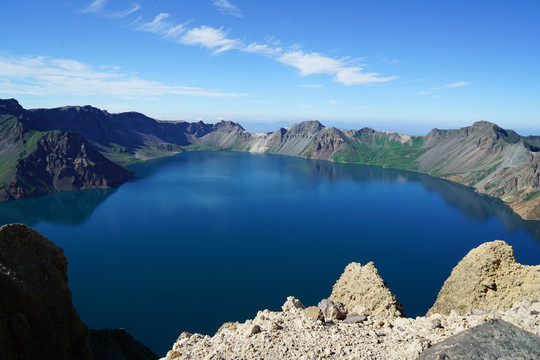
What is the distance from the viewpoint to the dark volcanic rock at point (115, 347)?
28797 mm

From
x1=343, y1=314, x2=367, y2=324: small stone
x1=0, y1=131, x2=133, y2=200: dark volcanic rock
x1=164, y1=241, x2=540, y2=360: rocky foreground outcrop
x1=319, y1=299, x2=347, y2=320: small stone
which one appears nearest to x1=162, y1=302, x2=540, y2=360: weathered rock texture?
x1=164, y1=241, x2=540, y2=360: rocky foreground outcrop

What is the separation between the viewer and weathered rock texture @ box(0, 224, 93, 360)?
16391 mm

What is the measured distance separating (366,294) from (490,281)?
1015 centimetres

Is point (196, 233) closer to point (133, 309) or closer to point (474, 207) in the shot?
point (133, 309)

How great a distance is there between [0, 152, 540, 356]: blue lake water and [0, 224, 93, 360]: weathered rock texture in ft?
116

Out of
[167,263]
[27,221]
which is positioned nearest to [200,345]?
[167,263]

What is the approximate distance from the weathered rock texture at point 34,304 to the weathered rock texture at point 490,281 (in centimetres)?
2940

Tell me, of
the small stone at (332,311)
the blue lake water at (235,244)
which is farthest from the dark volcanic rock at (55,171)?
the small stone at (332,311)

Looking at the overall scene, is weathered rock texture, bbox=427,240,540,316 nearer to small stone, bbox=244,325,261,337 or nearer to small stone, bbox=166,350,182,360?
small stone, bbox=244,325,261,337

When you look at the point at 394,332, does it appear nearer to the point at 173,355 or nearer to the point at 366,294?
the point at 366,294

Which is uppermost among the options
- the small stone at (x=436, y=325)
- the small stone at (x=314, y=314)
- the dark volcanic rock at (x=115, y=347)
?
the small stone at (x=436, y=325)

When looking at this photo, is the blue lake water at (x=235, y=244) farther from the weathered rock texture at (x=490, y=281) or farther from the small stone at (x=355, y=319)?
the small stone at (x=355, y=319)

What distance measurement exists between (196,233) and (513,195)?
6535 inches

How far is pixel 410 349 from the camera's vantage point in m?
16.6
